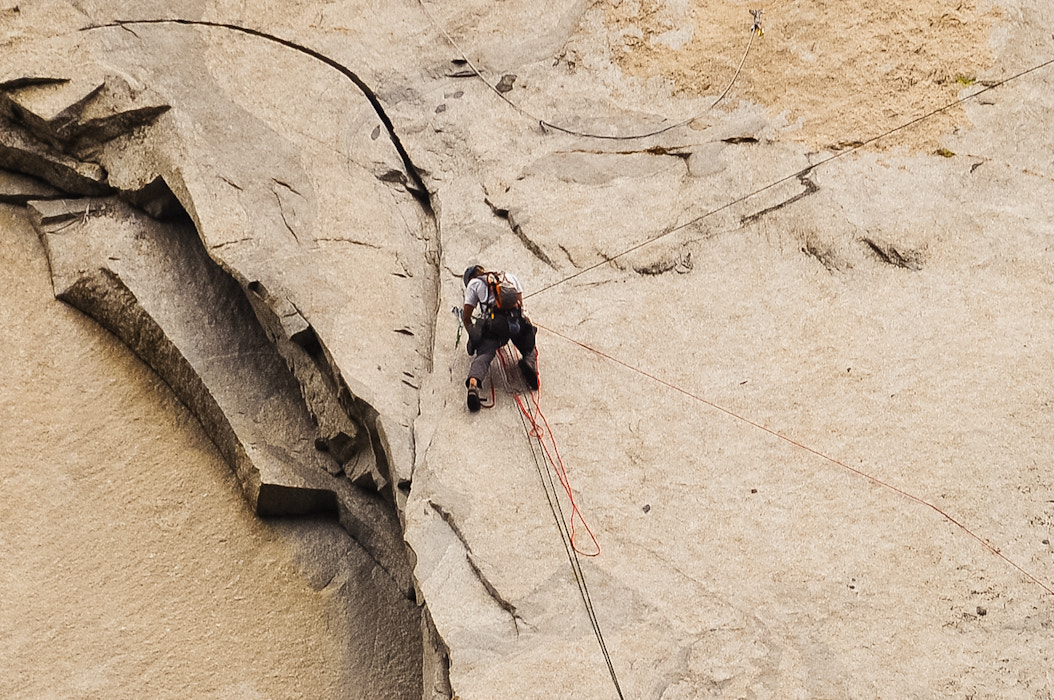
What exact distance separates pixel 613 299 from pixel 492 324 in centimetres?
116

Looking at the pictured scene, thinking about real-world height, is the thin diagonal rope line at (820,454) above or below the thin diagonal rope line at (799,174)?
below

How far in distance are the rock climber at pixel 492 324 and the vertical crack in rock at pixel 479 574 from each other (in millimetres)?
773

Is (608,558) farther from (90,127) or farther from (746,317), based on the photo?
(90,127)

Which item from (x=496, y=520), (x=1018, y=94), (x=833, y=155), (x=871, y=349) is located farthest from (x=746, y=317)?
(x=1018, y=94)

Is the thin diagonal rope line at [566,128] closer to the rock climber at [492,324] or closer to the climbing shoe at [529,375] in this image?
the rock climber at [492,324]

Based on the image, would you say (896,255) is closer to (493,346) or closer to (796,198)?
(796,198)

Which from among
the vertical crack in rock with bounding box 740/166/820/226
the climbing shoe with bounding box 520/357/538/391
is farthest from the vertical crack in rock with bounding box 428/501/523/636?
the vertical crack in rock with bounding box 740/166/820/226

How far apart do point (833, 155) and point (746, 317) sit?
1.65 m

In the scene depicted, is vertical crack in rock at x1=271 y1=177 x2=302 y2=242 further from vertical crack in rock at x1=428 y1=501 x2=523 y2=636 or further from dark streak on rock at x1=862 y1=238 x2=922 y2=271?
dark streak on rock at x1=862 y1=238 x2=922 y2=271

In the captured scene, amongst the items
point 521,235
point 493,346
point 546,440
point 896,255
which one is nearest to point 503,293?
point 493,346

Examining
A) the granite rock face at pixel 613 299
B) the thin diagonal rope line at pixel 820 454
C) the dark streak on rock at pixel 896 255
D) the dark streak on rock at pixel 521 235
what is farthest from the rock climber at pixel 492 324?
the dark streak on rock at pixel 896 255

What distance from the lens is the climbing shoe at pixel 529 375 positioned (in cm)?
784

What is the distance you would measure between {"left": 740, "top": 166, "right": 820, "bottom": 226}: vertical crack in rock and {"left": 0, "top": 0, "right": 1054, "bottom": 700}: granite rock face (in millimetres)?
16

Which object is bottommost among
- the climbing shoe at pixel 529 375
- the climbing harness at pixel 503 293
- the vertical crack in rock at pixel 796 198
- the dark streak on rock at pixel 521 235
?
the climbing shoe at pixel 529 375
